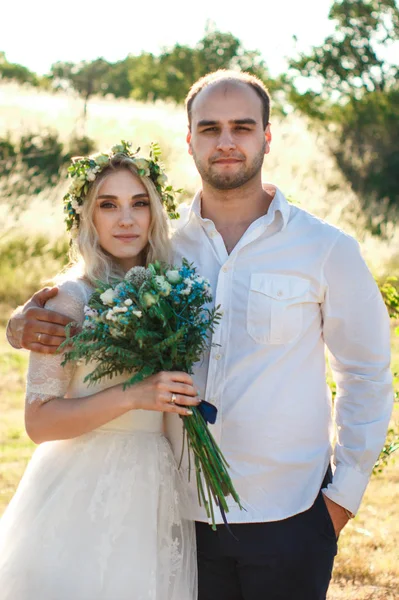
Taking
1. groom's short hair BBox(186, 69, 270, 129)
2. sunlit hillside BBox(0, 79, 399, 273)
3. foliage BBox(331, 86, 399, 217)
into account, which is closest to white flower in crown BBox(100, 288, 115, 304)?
groom's short hair BBox(186, 69, 270, 129)

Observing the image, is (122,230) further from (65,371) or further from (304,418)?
(304,418)

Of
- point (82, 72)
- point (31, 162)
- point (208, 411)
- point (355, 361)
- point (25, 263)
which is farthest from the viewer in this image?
point (82, 72)

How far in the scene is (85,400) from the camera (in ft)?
9.20

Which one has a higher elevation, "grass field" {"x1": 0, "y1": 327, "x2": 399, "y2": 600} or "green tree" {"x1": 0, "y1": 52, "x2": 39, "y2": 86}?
"green tree" {"x1": 0, "y1": 52, "x2": 39, "y2": 86}

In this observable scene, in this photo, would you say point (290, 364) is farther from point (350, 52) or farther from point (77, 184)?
point (350, 52)

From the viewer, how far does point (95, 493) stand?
9.61 ft

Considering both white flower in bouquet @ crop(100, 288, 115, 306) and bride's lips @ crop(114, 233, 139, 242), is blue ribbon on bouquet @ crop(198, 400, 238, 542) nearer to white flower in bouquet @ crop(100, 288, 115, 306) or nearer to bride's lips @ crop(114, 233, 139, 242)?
white flower in bouquet @ crop(100, 288, 115, 306)

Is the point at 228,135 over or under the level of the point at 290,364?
over

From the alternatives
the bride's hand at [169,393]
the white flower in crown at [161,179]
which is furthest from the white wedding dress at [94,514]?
the white flower in crown at [161,179]

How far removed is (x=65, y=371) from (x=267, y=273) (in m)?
0.84

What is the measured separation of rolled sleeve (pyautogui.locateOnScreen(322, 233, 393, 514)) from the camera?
307cm

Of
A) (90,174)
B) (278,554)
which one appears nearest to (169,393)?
(278,554)

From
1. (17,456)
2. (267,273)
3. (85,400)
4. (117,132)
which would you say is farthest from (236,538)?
(117,132)

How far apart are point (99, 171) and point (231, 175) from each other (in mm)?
553
